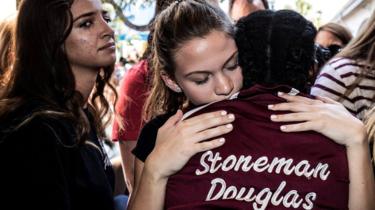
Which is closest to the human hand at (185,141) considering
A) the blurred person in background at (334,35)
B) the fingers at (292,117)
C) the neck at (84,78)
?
the fingers at (292,117)

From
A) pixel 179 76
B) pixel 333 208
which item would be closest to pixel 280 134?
pixel 333 208

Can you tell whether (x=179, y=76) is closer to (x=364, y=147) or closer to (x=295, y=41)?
(x=295, y=41)

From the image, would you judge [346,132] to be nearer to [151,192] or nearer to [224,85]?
[224,85]

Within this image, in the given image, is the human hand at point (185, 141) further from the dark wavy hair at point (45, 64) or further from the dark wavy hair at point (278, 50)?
the dark wavy hair at point (45, 64)

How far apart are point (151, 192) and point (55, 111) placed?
414 millimetres

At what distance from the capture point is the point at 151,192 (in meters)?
1.42

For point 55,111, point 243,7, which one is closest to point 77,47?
point 55,111

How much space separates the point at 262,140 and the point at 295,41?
0.30m

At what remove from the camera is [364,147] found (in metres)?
1.35

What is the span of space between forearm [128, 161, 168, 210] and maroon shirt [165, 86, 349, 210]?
11 centimetres

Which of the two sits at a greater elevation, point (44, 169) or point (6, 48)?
point (6, 48)

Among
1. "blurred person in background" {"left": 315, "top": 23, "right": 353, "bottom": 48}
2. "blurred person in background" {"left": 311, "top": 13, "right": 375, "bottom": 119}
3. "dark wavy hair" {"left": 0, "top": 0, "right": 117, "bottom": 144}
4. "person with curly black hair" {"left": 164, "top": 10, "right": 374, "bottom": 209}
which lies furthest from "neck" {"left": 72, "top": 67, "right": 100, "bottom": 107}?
"blurred person in background" {"left": 315, "top": 23, "right": 353, "bottom": 48}

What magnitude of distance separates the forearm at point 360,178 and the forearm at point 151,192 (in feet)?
1.72

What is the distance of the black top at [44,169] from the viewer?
52.9 inches
